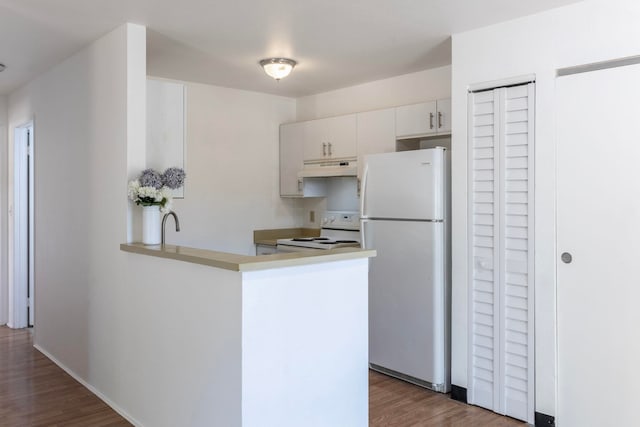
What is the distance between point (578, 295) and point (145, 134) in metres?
2.66

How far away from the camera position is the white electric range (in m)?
4.51

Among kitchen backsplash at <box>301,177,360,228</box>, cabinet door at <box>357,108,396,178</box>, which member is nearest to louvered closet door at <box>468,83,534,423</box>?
cabinet door at <box>357,108,396,178</box>

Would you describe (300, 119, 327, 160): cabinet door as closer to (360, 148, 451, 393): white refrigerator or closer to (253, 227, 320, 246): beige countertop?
(253, 227, 320, 246): beige countertop

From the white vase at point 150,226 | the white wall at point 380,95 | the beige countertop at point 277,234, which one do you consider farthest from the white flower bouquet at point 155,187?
the white wall at point 380,95

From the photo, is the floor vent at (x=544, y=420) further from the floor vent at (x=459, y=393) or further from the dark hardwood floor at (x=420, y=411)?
the floor vent at (x=459, y=393)

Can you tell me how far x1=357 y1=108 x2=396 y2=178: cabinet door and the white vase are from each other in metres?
1.97

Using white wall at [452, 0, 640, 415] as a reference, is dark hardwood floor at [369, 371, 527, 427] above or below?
below

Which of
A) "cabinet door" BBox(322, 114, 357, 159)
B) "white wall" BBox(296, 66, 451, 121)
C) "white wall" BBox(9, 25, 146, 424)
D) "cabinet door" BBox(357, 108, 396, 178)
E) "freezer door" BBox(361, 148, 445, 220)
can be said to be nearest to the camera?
"white wall" BBox(9, 25, 146, 424)

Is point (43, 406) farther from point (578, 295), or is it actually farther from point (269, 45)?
point (578, 295)

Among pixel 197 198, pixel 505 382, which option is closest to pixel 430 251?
pixel 505 382

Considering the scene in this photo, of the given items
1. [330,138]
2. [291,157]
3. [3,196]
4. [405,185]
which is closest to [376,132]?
[330,138]

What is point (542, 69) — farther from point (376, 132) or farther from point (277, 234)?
point (277, 234)

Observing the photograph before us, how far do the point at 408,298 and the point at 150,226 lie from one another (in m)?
1.81

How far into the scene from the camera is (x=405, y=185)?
3605 millimetres
